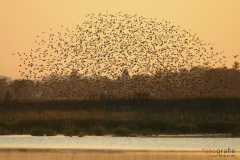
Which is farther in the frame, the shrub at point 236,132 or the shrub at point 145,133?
the shrub at point 145,133

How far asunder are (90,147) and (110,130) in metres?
9.86

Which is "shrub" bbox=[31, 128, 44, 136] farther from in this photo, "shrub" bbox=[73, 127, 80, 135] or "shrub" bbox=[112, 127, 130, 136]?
"shrub" bbox=[112, 127, 130, 136]

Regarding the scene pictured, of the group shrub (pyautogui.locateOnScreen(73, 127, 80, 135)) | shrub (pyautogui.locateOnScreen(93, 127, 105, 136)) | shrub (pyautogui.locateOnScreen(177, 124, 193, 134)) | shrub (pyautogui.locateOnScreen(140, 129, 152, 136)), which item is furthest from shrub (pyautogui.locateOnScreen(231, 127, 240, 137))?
shrub (pyautogui.locateOnScreen(73, 127, 80, 135))

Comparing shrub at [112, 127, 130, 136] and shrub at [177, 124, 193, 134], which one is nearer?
shrub at [112, 127, 130, 136]

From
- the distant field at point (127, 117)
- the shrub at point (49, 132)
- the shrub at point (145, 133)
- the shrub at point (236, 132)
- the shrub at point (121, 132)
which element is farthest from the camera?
the distant field at point (127, 117)

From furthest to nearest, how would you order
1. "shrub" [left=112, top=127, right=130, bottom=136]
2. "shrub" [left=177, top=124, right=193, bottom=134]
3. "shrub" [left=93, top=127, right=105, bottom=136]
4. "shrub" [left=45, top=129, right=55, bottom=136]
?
"shrub" [left=177, top=124, right=193, bottom=134]
"shrub" [left=93, top=127, right=105, bottom=136]
"shrub" [left=45, top=129, right=55, bottom=136]
"shrub" [left=112, top=127, right=130, bottom=136]

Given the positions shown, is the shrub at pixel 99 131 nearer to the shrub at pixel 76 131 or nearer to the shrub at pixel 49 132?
the shrub at pixel 76 131

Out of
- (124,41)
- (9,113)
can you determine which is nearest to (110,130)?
(9,113)

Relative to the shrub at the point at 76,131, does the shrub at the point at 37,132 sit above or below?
below

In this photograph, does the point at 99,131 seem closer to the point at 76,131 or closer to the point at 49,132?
the point at 76,131

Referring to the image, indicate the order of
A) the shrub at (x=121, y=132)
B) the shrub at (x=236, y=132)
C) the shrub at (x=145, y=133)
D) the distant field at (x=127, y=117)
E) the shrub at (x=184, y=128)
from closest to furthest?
the shrub at (x=236, y=132), the shrub at (x=121, y=132), the shrub at (x=145, y=133), the shrub at (x=184, y=128), the distant field at (x=127, y=117)

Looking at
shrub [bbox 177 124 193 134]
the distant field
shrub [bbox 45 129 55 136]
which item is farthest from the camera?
the distant field

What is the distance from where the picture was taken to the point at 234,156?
1683cm

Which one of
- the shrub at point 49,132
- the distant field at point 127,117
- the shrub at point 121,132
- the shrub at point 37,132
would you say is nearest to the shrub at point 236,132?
the distant field at point 127,117
